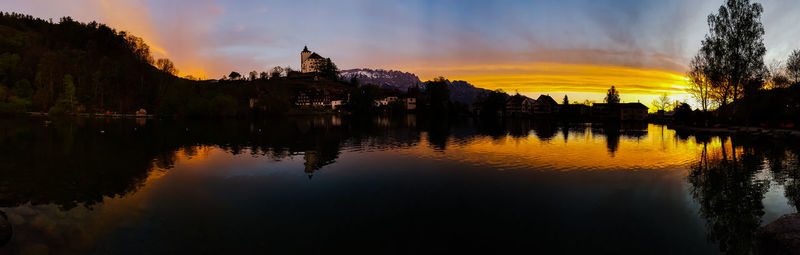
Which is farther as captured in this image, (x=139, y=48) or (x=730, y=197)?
(x=139, y=48)

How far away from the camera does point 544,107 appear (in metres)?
176

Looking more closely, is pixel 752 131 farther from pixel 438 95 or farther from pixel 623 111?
pixel 438 95

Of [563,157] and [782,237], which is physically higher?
[563,157]

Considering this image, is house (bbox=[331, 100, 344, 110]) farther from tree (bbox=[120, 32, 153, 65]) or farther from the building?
the building

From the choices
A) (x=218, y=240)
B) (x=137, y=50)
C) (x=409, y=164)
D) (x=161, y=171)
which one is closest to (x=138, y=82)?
(x=137, y=50)

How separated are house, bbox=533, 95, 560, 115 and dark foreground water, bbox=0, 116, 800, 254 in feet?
491

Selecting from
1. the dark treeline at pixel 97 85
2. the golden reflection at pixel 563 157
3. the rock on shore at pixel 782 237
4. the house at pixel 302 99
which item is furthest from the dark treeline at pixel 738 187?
the house at pixel 302 99

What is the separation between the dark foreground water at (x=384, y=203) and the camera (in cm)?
1233

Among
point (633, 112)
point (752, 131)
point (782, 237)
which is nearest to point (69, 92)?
point (782, 237)

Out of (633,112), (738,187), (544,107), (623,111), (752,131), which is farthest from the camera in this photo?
(544,107)

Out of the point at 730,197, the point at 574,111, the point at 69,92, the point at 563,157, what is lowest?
the point at 730,197

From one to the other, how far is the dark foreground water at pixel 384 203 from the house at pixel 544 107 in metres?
150

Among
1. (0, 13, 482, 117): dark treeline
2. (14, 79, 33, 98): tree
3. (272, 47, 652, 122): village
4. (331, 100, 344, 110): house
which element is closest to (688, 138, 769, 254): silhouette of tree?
(0, 13, 482, 117): dark treeline

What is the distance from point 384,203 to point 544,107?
577 ft
